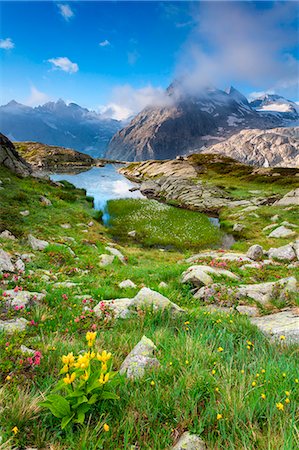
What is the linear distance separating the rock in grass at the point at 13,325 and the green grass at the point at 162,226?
21547 mm

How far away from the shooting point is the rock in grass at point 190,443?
2.64m

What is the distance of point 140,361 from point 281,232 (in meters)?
27.2

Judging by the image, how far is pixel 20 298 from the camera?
6598mm

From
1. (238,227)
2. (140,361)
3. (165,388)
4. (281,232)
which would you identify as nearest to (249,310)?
(140,361)

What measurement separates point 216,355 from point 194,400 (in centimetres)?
117

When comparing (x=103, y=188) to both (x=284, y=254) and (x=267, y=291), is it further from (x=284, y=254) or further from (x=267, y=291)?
(x=267, y=291)

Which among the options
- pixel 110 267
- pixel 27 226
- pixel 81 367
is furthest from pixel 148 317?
pixel 27 226

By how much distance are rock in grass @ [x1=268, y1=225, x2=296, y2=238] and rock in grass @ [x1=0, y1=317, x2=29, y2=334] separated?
26.4 meters

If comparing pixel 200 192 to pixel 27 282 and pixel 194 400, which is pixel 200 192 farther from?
pixel 194 400

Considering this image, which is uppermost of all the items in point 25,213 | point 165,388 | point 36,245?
point 25,213

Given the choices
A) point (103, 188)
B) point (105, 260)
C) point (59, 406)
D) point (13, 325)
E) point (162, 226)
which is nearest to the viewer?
point (59, 406)

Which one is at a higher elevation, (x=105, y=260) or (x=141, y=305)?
(x=141, y=305)

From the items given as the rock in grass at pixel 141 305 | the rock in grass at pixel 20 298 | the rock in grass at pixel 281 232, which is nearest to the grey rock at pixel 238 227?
the rock in grass at pixel 281 232

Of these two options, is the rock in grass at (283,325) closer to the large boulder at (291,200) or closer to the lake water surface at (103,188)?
the lake water surface at (103,188)
